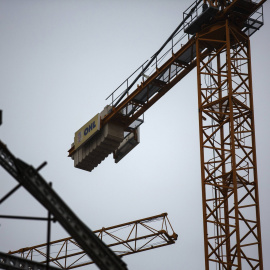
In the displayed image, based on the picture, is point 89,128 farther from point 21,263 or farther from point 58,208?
point 58,208

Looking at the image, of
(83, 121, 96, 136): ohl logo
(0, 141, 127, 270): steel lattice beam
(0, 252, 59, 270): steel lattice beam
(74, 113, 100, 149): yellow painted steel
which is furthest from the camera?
(83, 121, 96, 136): ohl logo

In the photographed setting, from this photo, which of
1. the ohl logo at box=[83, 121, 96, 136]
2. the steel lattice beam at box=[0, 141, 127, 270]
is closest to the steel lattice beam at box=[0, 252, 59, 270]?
the steel lattice beam at box=[0, 141, 127, 270]

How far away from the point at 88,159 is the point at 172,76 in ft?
33.8

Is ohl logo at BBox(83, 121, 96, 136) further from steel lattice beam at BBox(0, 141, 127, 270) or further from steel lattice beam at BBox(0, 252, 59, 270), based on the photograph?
steel lattice beam at BBox(0, 141, 127, 270)

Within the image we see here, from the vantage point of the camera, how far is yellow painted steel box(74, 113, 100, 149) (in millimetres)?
46219

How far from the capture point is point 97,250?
22.6 meters

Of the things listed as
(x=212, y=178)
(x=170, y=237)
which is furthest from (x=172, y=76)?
(x=170, y=237)

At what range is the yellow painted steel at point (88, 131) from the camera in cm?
4622

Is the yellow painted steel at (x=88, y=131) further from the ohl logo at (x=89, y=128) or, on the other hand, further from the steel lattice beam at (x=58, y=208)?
the steel lattice beam at (x=58, y=208)

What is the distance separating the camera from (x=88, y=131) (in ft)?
156

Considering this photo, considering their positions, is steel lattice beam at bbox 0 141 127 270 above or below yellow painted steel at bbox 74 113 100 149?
below

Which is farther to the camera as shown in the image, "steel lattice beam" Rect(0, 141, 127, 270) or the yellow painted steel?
the yellow painted steel

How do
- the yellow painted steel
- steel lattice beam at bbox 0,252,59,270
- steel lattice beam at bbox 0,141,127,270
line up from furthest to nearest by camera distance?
the yellow painted steel, steel lattice beam at bbox 0,252,59,270, steel lattice beam at bbox 0,141,127,270

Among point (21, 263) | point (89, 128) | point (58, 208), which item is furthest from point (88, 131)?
point (58, 208)
